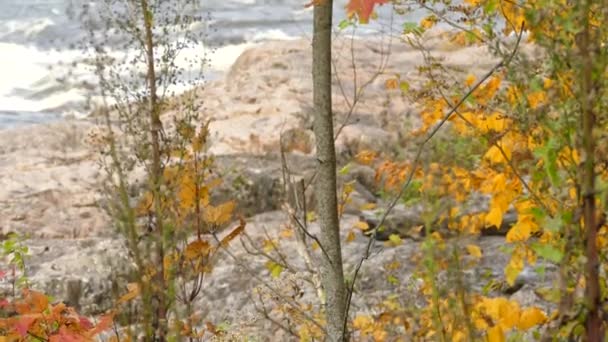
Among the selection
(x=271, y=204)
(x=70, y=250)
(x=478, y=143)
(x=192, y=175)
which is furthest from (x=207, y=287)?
(x=478, y=143)

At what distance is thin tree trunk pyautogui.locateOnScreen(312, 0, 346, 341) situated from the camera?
2.10 m

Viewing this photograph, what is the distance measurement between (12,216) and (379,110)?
138 inches

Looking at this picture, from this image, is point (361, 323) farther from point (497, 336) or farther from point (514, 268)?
point (497, 336)

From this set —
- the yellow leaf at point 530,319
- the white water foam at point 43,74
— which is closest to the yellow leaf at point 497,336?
the yellow leaf at point 530,319

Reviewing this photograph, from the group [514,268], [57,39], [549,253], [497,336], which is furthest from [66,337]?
[57,39]

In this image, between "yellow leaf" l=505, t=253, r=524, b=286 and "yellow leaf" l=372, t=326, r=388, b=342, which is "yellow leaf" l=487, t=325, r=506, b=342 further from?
"yellow leaf" l=372, t=326, r=388, b=342

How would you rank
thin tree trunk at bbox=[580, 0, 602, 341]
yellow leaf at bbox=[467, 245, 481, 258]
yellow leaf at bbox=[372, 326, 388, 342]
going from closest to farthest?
thin tree trunk at bbox=[580, 0, 602, 341], yellow leaf at bbox=[467, 245, 481, 258], yellow leaf at bbox=[372, 326, 388, 342]

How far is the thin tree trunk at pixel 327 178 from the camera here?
210 centimetres

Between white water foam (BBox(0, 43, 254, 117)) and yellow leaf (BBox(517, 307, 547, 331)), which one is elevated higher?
yellow leaf (BBox(517, 307, 547, 331))

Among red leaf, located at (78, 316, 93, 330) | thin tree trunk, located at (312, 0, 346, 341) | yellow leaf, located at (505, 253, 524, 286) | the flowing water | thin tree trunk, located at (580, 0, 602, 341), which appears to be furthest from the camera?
the flowing water

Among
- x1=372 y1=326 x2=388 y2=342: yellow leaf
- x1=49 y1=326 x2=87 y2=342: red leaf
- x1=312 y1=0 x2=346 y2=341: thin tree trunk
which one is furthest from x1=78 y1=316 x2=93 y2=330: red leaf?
x1=372 y1=326 x2=388 y2=342: yellow leaf

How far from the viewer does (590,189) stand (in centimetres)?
138

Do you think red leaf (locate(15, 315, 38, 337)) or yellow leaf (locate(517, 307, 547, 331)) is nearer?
yellow leaf (locate(517, 307, 547, 331))

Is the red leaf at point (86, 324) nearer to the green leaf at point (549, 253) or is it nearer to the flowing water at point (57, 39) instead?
the green leaf at point (549, 253)
